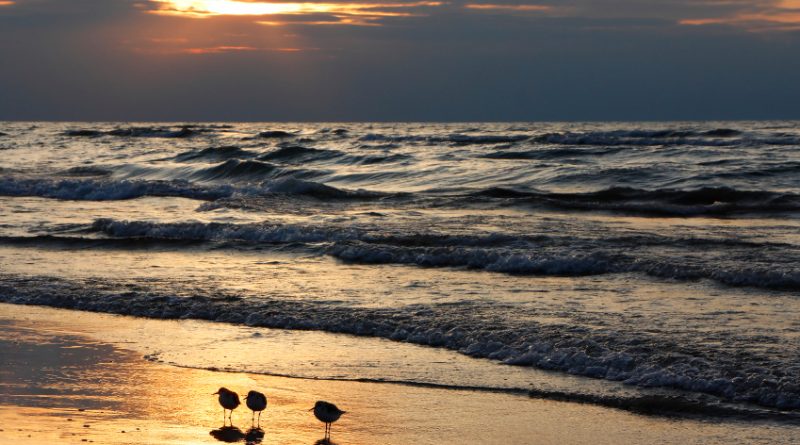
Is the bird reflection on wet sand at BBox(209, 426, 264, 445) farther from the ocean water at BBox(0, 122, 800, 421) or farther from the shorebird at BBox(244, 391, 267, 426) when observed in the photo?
the ocean water at BBox(0, 122, 800, 421)

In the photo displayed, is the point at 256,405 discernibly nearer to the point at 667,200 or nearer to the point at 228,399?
the point at 228,399

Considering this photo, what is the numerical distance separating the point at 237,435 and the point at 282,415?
0.56 m

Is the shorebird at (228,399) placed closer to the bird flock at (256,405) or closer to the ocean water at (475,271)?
the bird flock at (256,405)

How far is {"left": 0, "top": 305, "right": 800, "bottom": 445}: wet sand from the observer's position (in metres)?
6.41

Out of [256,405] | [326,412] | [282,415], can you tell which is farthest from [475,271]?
[326,412]

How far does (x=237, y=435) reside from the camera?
21.1 feet

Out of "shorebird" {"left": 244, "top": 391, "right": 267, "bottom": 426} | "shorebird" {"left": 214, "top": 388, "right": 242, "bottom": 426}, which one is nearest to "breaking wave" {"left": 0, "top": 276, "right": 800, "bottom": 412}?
"shorebird" {"left": 244, "top": 391, "right": 267, "bottom": 426}

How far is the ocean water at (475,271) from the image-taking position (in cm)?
810

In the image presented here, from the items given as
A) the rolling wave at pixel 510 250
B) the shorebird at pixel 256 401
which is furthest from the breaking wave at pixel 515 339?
the rolling wave at pixel 510 250

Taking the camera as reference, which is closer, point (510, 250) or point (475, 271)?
point (475, 271)

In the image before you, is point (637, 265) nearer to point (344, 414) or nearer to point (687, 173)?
point (344, 414)

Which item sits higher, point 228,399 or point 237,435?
point 228,399

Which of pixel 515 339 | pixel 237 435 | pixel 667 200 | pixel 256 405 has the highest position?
pixel 256 405

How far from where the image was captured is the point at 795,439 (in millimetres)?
6340
